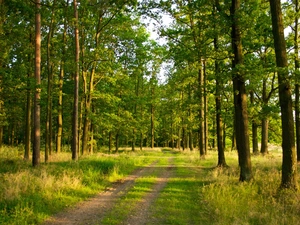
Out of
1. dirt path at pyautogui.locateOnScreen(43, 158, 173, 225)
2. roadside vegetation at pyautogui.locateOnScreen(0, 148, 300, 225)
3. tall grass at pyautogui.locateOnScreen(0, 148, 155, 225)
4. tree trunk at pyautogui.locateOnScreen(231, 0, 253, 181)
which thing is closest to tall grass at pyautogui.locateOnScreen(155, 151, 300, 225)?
roadside vegetation at pyautogui.locateOnScreen(0, 148, 300, 225)

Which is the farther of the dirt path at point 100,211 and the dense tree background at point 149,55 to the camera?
the dense tree background at point 149,55

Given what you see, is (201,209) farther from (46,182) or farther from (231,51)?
(231,51)

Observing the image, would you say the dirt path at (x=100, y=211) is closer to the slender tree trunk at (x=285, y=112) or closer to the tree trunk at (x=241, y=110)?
the tree trunk at (x=241, y=110)

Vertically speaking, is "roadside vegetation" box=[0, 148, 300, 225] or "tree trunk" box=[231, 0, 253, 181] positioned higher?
"tree trunk" box=[231, 0, 253, 181]

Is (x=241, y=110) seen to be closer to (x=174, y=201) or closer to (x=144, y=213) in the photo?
(x=174, y=201)

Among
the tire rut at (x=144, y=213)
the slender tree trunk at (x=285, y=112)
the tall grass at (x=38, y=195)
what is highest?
the slender tree trunk at (x=285, y=112)

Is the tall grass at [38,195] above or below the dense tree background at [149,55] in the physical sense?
below

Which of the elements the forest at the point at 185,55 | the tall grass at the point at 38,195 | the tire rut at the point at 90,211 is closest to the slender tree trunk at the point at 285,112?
the forest at the point at 185,55

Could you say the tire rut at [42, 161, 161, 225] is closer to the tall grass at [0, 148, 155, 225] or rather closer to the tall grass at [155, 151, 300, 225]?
the tall grass at [0, 148, 155, 225]

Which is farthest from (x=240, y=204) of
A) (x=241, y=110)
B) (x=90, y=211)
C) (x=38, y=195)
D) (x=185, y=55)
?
(x=185, y=55)

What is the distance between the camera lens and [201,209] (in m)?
7.91

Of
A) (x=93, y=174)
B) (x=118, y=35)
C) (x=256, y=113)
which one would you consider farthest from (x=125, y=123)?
(x=93, y=174)

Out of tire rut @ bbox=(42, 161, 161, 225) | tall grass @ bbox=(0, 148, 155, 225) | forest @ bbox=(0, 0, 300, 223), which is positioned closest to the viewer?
tall grass @ bbox=(0, 148, 155, 225)

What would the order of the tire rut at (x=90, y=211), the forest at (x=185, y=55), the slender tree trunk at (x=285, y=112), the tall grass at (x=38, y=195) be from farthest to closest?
the forest at (x=185, y=55) < the slender tree trunk at (x=285, y=112) < the tire rut at (x=90, y=211) < the tall grass at (x=38, y=195)
